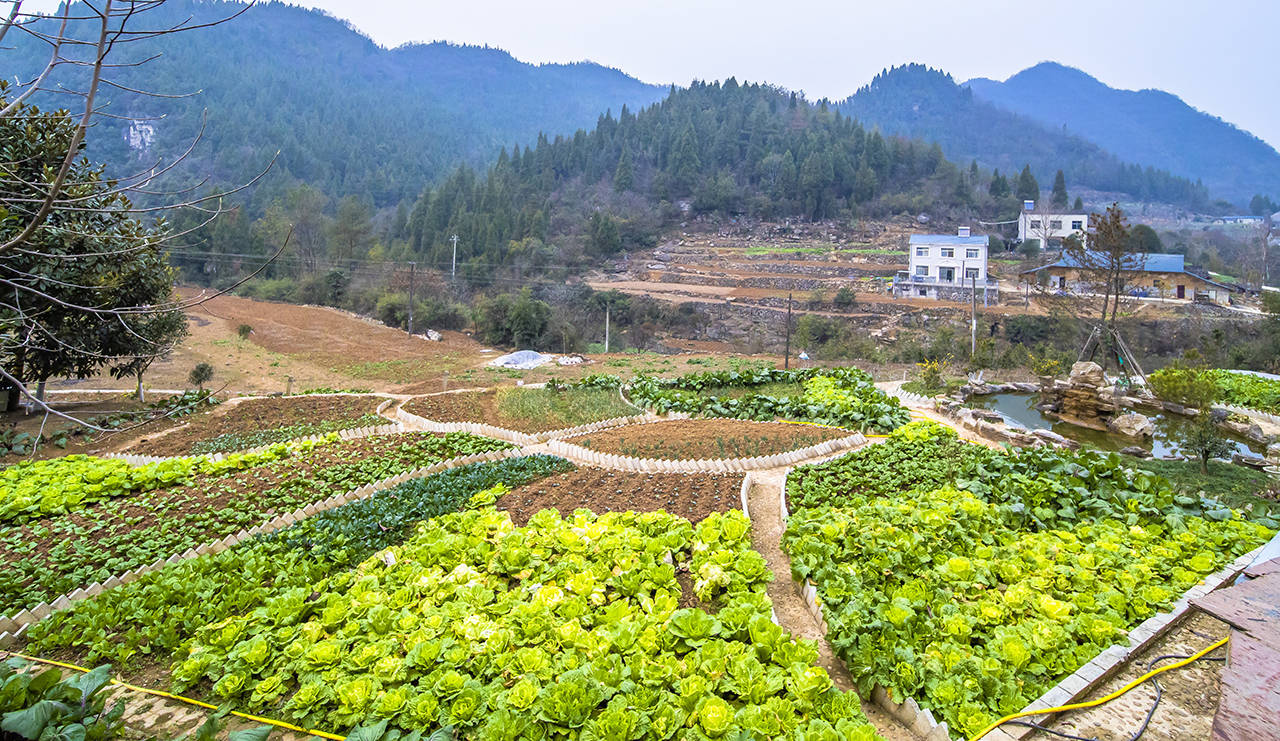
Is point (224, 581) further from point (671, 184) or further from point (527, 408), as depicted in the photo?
point (671, 184)

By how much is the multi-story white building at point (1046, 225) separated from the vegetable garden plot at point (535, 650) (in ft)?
197

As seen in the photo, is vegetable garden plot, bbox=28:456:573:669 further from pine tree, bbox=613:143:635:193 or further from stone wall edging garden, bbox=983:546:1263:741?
pine tree, bbox=613:143:635:193

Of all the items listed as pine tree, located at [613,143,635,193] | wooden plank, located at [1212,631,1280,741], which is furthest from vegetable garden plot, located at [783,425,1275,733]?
pine tree, located at [613,143,635,193]

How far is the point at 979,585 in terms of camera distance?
494 cm

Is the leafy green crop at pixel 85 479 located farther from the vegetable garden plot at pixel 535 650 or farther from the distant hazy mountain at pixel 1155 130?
the distant hazy mountain at pixel 1155 130

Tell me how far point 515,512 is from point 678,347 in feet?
95.2

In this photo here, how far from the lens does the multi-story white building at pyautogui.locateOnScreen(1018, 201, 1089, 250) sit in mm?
54500

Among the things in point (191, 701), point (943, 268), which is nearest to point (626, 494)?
point (191, 701)

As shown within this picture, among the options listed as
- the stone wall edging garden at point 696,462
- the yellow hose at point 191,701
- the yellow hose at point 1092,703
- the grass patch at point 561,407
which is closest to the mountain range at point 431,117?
the grass patch at point 561,407

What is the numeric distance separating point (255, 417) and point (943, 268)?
143 feet

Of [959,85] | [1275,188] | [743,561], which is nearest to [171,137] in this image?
[743,561]

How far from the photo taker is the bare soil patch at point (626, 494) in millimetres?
6797

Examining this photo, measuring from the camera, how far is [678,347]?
35.5m

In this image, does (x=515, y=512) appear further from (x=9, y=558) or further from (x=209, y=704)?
(x=9, y=558)
